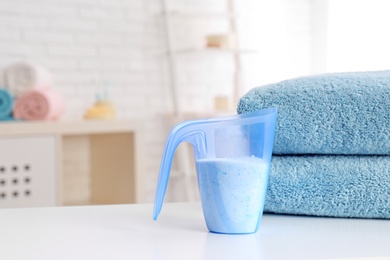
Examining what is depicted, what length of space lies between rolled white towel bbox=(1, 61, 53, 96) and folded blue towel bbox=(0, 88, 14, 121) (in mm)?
77

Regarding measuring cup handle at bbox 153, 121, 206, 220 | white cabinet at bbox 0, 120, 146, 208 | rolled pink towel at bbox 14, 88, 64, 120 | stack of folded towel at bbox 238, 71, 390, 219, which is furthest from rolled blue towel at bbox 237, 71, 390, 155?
rolled pink towel at bbox 14, 88, 64, 120

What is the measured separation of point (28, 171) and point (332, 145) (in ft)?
5.86

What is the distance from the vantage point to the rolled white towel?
8.28 feet

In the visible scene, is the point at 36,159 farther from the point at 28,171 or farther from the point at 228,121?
the point at 228,121

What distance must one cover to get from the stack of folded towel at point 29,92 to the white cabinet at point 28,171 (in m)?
0.15

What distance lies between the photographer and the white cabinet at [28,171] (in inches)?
90.4

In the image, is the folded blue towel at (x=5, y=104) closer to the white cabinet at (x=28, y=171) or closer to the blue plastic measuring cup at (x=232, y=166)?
the white cabinet at (x=28, y=171)

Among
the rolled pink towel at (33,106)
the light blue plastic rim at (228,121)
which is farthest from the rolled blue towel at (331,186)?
the rolled pink towel at (33,106)

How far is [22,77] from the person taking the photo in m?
2.55

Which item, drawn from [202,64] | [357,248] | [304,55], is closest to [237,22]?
[202,64]

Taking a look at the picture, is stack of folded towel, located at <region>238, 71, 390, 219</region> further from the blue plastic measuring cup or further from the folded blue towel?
the folded blue towel

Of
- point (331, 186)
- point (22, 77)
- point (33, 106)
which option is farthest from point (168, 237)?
point (22, 77)

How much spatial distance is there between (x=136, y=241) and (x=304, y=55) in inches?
121

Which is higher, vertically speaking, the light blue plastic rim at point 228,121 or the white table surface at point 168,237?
the light blue plastic rim at point 228,121
